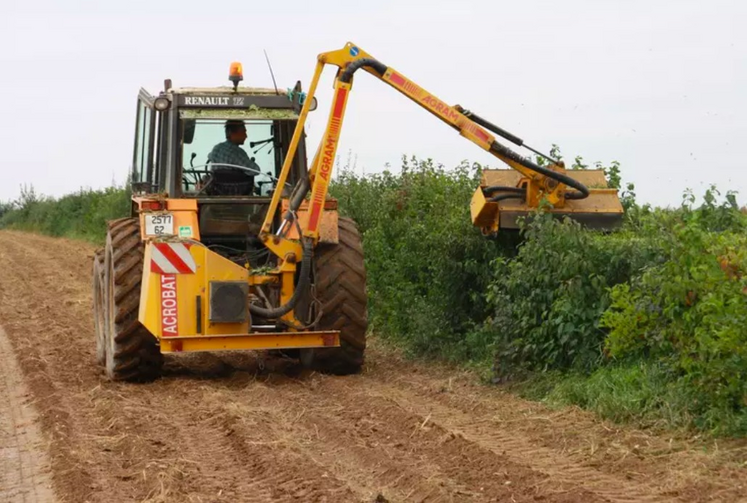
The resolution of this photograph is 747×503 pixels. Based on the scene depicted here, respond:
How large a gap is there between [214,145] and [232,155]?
189 mm

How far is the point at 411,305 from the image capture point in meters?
12.5

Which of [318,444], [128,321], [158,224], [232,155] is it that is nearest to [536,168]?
[232,155]

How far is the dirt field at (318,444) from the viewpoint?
637 centimetres

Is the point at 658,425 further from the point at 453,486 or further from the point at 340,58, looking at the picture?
the point at 340,58

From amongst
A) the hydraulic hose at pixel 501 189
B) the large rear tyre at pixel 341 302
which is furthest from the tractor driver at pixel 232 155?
the hydraulic hose at pixel 501 189

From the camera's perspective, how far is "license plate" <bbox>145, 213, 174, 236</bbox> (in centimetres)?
1026

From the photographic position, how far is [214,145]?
11102 mm

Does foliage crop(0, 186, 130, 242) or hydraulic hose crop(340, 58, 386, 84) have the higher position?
hydraulic hose crop(340, 58, 386, 84)

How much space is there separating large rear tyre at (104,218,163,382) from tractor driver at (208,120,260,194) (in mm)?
1027

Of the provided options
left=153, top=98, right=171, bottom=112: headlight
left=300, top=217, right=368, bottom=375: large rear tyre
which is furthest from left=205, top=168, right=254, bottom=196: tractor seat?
left=300, top=217, right=368, bottom=375: large rear tyre

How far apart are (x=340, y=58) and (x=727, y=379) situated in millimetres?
4553

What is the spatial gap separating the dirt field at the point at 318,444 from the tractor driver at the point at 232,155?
5.72ft

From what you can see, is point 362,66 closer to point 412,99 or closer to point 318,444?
point 412,99

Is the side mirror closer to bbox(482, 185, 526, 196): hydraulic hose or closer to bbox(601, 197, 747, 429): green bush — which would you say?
bbox(482, 185, 526, 196): hydraulic hose
